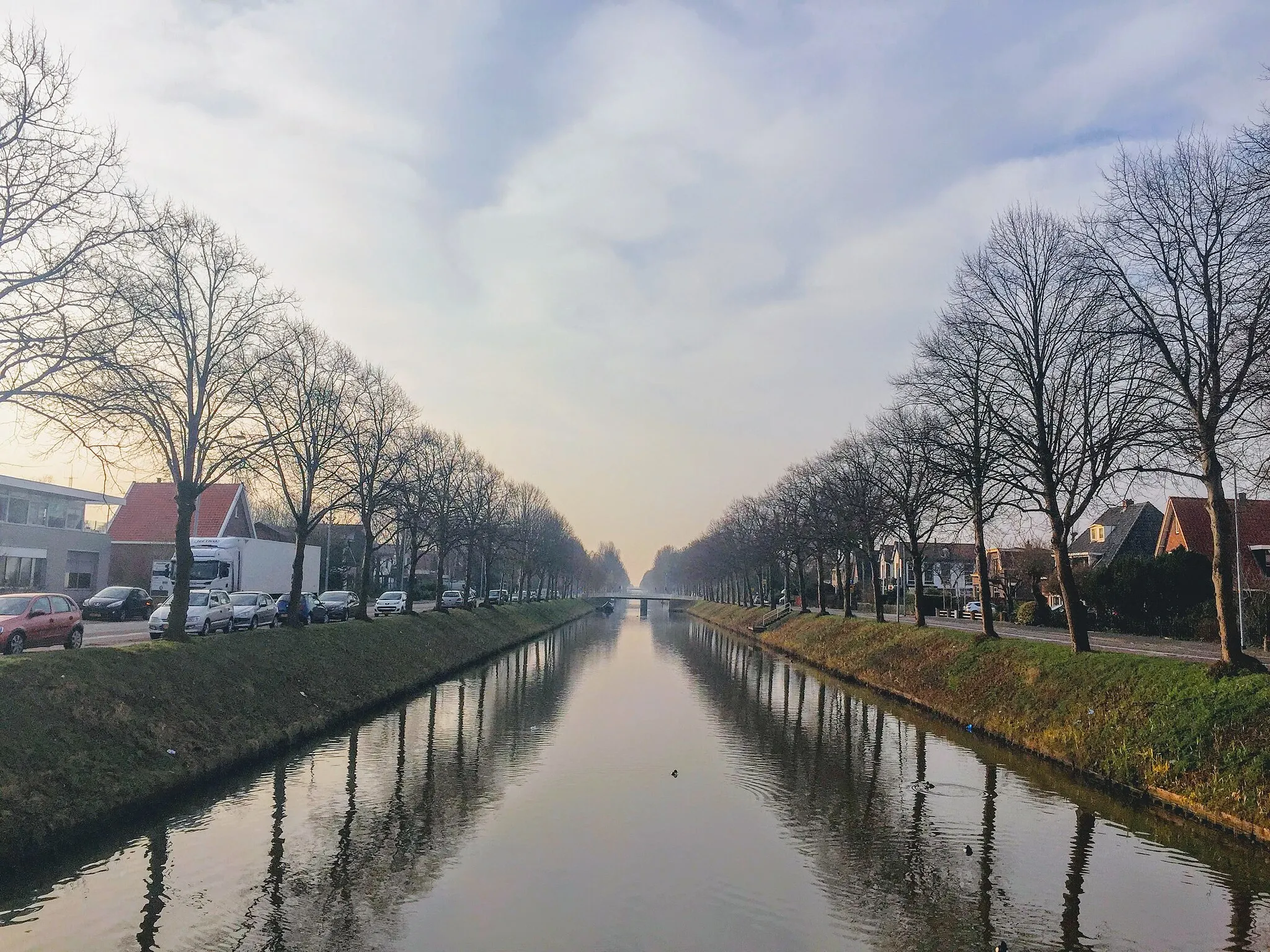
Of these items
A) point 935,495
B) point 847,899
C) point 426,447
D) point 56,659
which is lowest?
point 847,899

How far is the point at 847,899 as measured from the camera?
44.2 ft

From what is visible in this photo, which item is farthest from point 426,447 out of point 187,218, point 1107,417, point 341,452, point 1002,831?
point 1002,831

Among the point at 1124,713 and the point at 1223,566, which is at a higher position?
the point at 1223,566

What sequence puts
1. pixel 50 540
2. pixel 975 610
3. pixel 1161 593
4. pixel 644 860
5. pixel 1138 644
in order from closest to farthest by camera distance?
pixel 644 860 < pixel 1138 644 < pixel 1161 593 < pixel 50 540 < pixel 975 610

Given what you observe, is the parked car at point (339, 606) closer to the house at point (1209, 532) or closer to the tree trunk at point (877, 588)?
the tree trunk at point (877, 588)

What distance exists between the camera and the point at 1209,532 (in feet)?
179

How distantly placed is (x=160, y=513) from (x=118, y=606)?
→ 24.7 meters

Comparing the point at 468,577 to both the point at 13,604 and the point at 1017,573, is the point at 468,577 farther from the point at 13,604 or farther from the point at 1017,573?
the point at 13,604

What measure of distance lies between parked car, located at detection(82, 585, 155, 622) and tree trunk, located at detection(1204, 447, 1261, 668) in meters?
42.9

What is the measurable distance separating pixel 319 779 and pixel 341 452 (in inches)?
804

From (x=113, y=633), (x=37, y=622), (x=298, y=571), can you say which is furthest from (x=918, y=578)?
(x=37, y=622)

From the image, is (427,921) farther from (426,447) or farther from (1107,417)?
(426,447)

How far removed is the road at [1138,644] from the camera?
93.0 ft

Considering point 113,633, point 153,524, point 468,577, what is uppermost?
point 153,524
